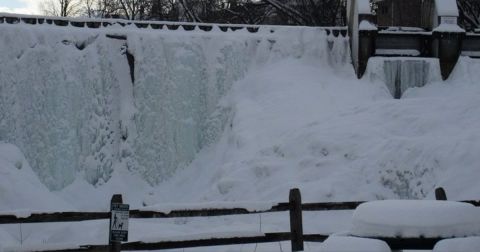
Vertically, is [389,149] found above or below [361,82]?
below

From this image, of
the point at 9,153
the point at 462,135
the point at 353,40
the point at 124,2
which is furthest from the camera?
the point at 124,2

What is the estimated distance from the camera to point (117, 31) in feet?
63.3

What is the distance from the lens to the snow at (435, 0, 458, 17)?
2003 cm

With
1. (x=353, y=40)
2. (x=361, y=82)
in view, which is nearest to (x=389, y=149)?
(x=361, y=82)

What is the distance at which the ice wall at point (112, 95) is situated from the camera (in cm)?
1777

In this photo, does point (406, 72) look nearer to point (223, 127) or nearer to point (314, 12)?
point (223, 127)

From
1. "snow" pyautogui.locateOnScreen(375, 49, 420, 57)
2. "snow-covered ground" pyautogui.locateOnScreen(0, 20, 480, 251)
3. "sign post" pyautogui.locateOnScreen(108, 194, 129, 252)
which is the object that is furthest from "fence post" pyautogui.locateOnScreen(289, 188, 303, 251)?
"snow" pyautogui.locateOnScreen(375, 49, 420, 57)

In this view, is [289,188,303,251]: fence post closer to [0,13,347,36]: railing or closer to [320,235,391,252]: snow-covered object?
[320,235,391,252]: snow-covered object

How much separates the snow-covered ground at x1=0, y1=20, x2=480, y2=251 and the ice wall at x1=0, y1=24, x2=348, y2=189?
1.4 inches

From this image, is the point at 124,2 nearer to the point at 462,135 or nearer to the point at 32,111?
the point at 32,111

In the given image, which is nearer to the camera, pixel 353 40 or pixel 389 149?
pixel 389 149

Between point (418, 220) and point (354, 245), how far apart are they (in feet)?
1.82

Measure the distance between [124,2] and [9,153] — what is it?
3833cm

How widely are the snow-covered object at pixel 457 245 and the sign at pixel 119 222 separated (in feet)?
12.1
